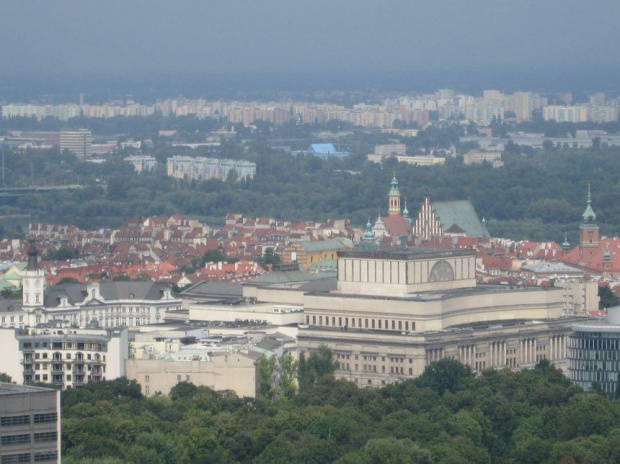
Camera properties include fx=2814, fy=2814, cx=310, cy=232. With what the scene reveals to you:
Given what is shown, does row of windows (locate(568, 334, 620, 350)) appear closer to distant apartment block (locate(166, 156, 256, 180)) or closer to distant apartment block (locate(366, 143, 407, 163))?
distant apartment block (locate(166, 156, 256, 180))

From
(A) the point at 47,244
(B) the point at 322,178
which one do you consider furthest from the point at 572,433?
(B) the point at 322,178

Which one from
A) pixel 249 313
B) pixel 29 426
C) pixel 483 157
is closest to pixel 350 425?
pixel 29 426

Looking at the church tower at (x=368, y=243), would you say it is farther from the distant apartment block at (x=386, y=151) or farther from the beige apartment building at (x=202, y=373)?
the distant apartment block at (x=386, y=151)

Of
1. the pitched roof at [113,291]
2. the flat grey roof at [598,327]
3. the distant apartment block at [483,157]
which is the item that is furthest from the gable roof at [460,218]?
the distant apartment block at [483,157]

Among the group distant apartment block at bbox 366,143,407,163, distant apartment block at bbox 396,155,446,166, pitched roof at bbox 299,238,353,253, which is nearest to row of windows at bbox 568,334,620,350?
pitched roof at bbox 299,238,353,253

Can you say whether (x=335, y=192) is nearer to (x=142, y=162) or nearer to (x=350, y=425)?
(x=142, y=162)

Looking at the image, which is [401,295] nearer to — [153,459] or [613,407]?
[613,407]
